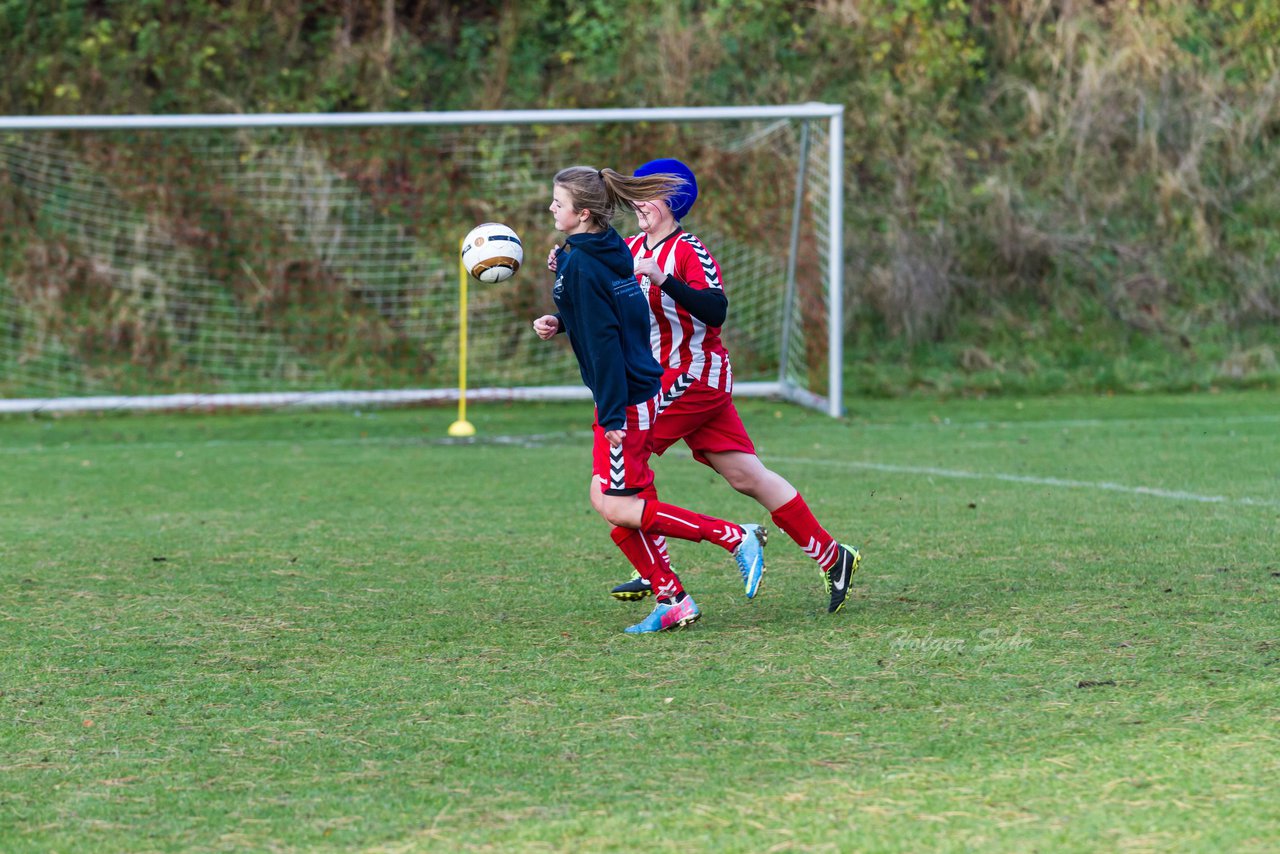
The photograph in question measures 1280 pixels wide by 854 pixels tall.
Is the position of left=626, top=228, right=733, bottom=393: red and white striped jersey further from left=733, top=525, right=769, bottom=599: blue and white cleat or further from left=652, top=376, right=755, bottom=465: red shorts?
left=733, top=525, right=769, bottom=599: blue and white cleat

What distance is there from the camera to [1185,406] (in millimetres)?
12492

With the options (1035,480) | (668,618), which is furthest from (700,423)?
(1035,480)

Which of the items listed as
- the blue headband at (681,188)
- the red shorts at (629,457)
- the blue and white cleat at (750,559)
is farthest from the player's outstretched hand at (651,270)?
the blue and white cleat at (750,559)

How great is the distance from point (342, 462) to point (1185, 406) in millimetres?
6775

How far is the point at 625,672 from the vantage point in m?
4.34

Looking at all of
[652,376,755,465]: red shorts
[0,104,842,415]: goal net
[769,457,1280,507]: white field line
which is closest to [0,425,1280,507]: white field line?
[769,457,1280,507]: white field line

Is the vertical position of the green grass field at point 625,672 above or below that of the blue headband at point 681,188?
below

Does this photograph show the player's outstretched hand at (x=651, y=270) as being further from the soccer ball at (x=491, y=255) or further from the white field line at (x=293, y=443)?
the white field line at (x=293, y=443)

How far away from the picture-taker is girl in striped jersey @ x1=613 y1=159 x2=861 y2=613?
201 inches

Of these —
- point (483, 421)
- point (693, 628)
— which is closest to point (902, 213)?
point (483, 421)

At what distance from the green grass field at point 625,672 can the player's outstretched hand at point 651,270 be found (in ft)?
3.69

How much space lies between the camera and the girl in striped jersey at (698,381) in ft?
16.7

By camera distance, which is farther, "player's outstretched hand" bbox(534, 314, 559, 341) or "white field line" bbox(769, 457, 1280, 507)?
"white field line" bbox(769, 457, 1280, 507)

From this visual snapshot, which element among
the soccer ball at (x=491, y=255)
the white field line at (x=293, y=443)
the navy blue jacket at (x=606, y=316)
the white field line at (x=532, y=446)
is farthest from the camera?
the white field line at (x=293, y=443)
